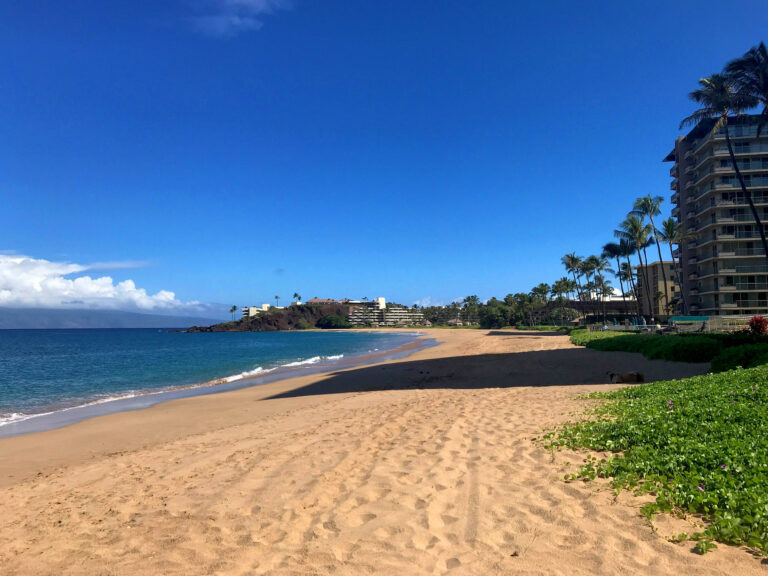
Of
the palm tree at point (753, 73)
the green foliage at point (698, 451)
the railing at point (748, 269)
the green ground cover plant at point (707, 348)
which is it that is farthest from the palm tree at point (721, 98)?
the green foliage at point (698, 451)

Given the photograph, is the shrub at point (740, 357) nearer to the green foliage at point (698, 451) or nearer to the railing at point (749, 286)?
the green foliage at point (698, 451)

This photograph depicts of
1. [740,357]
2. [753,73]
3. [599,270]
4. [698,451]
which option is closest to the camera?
[698,451]

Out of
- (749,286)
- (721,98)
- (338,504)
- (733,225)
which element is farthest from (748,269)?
(338,504)

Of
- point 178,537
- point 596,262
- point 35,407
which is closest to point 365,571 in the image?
point 178,537

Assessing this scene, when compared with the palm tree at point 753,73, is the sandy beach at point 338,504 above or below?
below

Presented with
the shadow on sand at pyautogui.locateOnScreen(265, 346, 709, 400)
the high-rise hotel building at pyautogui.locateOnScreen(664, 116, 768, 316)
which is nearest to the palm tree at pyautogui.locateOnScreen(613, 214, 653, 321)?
the high-rise hotel building at pyautogui.locateOnScreen(664, 116, 768, 316)

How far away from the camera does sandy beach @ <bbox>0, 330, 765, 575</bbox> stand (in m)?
3.74

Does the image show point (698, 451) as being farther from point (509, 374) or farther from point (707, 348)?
point (707, 348)

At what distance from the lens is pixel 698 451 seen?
5.19 metres

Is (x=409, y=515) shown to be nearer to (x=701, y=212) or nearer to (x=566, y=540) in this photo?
(x=566, y=540)

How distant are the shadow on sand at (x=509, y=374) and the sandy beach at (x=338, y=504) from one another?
4855 millimetres

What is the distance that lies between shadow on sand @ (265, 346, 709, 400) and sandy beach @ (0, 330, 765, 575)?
15.9 feet

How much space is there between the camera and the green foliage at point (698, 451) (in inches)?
150

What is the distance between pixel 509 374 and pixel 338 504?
1310cm
